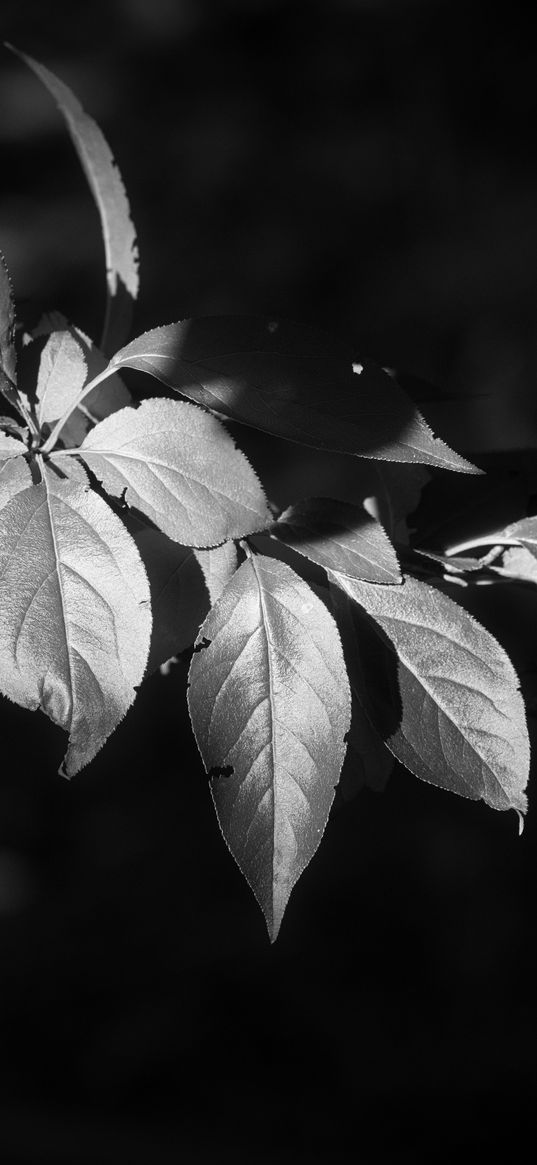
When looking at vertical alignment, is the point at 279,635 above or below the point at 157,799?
above

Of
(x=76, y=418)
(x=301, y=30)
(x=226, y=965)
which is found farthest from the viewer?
(x=226, y=965)

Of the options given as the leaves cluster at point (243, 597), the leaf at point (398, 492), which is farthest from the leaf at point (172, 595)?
the leaf at point (398, 492)

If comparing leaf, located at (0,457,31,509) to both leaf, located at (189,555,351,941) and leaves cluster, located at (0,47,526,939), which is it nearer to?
leaves cluster, located at (0,47,526,939)

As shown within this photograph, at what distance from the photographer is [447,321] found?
1.66 m

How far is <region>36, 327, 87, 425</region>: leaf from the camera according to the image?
0.44m

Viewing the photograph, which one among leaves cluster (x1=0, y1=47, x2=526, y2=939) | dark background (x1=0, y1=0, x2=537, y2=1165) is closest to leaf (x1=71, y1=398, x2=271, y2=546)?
leaves cluster (x1=0, y1=47, x2=526, y2=939)

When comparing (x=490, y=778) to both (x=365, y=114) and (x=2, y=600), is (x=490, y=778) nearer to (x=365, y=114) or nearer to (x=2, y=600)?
(x=2, y=600)

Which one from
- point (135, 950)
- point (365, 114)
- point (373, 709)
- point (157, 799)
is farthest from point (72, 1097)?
point (365, 114)

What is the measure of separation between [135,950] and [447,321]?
1302 mm

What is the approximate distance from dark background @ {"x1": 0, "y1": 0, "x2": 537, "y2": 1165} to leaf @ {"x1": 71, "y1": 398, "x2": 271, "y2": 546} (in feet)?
3.85

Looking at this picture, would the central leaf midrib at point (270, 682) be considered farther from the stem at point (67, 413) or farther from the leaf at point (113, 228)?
the leaf at point (113, 228)

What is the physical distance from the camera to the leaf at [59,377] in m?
0.44

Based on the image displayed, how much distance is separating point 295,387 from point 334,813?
48.9 inches

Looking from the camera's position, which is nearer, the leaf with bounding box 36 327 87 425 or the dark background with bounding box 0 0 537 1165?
the leaf with bounding box 36 327 87 425
